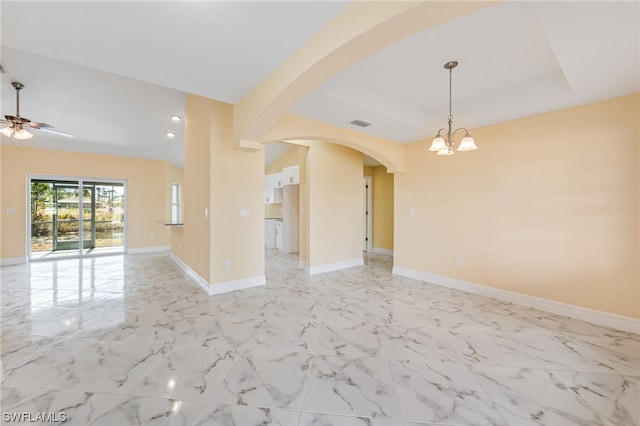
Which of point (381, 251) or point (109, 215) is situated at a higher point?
point (109, 215)

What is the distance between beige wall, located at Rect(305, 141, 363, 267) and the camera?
15.4 feet

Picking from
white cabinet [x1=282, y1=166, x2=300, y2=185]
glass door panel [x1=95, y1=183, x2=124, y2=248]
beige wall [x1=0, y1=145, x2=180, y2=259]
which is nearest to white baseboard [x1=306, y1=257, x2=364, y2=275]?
white cabinet [x1=282, y1=166, x2=300, y2=185]

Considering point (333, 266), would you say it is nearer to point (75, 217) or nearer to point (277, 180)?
point (277, 180)

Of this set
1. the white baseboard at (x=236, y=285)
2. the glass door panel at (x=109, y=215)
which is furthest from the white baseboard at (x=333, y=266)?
the glass door panel at (x=109, y=215)

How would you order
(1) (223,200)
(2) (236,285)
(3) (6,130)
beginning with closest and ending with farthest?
(3) (6,130) → (1) (223,200) → (2) (236,285)

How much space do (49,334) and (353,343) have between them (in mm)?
2987

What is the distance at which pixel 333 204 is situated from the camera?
4.97 meters

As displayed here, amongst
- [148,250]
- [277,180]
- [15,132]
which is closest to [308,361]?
[15,132]

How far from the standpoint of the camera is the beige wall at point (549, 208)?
2.52 m

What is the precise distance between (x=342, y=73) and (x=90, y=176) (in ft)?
23.7

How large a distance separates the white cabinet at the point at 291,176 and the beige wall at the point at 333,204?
45.0 inches

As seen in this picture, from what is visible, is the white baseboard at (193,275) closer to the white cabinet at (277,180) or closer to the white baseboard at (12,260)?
the white cabinet at (277,180)

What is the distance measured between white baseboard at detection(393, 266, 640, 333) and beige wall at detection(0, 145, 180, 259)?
290 inches

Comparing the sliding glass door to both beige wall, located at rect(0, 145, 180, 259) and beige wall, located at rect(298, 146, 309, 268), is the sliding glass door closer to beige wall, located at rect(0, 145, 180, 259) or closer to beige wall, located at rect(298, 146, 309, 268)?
beige wall, located at rect(0, 145, 180, 259)
